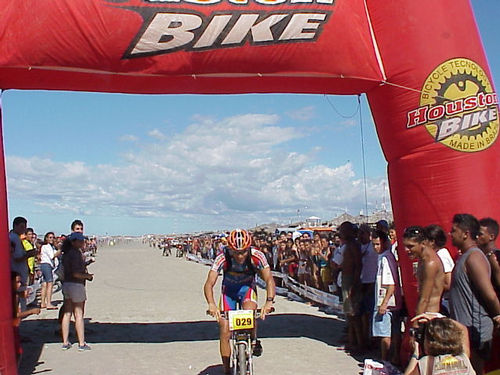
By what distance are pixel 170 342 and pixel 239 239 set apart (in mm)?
3357

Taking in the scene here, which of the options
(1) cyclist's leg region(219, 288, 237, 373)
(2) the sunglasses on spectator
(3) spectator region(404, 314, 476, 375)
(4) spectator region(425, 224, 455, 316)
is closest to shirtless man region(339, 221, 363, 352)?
(4) spectator region(425, 224, 455, 316)

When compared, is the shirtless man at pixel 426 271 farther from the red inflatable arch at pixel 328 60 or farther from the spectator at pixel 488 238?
the red inflatable arch at pixel 328 60

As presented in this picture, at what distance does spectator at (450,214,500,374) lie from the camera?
4.55 meters

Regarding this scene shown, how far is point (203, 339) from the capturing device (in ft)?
30.0

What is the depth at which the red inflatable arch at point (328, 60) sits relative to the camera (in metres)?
6.89

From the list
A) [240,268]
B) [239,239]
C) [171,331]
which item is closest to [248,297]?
[240,268]

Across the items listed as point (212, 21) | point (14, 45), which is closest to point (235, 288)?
point (212, 21)

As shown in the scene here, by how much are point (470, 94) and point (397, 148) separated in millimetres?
1115

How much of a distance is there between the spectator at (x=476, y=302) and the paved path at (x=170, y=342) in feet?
8.60

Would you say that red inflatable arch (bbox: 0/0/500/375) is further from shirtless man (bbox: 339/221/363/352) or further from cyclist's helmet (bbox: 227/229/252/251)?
cyclist's helmet (bbox: 227/229/252/251)

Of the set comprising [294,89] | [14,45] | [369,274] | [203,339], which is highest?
[14,45]

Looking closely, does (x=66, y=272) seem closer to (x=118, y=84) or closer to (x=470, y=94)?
(x=118, y=84)

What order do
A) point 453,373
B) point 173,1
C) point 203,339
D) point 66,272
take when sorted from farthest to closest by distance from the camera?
point 203,339, point 66,272, point 173,1, point 453,373

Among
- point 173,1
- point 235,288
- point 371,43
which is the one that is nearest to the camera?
point 235,288
